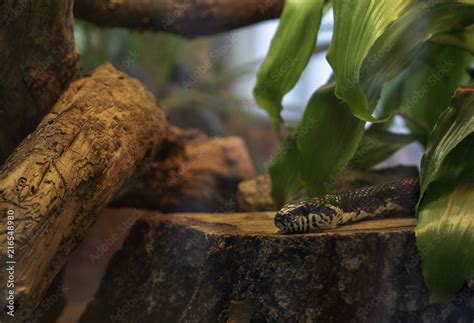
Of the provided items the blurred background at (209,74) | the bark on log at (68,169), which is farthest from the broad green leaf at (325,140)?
the blurred background at (209,74)

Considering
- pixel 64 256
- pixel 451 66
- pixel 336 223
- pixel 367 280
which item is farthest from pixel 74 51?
pixel 451 66

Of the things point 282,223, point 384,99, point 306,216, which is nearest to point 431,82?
point 384,99

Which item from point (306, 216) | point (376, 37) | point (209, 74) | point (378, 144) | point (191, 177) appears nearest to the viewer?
point (376, 37)

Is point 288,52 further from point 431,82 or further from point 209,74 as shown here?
point 209,74

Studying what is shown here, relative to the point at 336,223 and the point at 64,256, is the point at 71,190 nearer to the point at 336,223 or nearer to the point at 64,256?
the point at 64,256

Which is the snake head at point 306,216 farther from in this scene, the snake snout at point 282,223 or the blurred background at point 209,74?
the blurred background at point 209,74

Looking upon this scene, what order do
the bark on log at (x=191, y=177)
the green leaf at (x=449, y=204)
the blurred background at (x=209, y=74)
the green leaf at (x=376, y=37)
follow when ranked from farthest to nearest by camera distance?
the blurred background at (x=209, y=74) < the bark on log at (x=191, y=177) < the green leaf at (x=376, y=37) < the green leaf at (x=449, y=204)
